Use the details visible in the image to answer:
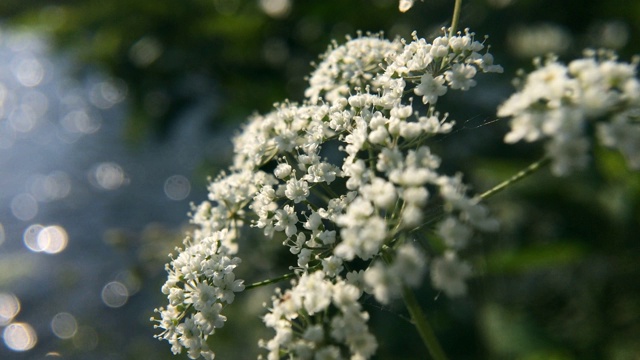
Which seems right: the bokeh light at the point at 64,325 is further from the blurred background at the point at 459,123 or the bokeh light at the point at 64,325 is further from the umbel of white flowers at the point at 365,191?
the umbel of white flowers at the point at 365,191

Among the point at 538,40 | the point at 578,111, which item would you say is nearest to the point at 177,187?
the point at 538,40

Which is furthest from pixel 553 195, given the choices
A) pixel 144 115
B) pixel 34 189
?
pixel 34 189

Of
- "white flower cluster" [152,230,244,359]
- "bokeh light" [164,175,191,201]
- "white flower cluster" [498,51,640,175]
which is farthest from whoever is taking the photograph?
"bokeh light" [164,175,191,201]

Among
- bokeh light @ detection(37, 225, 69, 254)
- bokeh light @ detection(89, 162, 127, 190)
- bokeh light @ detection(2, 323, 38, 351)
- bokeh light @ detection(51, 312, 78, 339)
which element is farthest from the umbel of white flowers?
bokeh light @ detection(89, 162, 127, 190)

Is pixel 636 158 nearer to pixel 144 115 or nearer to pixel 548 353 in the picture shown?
pixel 548 353

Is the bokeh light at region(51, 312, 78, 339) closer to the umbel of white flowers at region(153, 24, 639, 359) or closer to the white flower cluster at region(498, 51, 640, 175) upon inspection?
the umbel of white flowers at region(153, 24, 639, 359)

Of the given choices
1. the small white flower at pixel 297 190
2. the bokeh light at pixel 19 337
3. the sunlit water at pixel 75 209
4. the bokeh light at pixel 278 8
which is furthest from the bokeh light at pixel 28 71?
the small white flower at pixel 297 190
